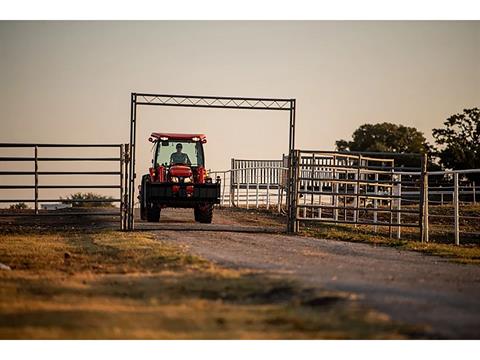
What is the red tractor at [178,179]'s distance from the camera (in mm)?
22031

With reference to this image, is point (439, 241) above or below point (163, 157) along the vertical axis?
below

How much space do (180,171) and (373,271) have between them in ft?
37.8

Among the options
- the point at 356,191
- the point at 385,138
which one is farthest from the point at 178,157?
the point at 385,138

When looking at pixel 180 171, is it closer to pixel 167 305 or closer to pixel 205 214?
pixel 205 214

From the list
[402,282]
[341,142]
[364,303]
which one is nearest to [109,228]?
[402,282]

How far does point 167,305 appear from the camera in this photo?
8602 millimetres

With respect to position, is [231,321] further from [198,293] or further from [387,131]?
[387,131]

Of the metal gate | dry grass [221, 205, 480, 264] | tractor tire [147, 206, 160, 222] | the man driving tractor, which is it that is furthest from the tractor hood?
the metal gate

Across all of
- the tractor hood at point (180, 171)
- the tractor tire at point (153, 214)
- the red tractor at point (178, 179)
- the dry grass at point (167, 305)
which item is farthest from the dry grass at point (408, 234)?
the dry grass at point (167, 305)

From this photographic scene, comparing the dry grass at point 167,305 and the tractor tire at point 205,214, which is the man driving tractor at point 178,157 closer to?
the tractor tire at point 205,214

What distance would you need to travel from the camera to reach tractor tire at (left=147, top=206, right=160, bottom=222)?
74.8 ft

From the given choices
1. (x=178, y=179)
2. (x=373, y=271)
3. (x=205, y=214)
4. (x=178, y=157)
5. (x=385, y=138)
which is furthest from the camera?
(x=385, y=138)

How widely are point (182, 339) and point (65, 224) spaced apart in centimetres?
1442

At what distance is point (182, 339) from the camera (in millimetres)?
7297
